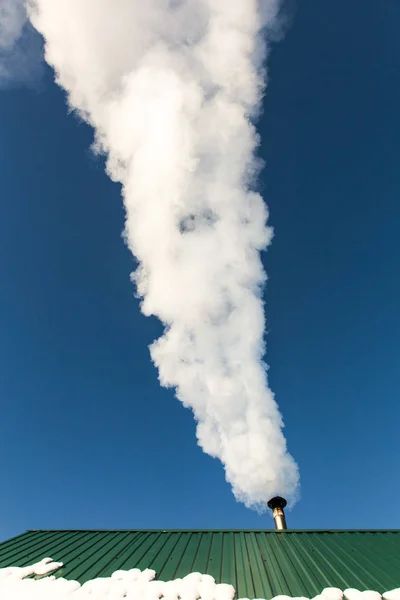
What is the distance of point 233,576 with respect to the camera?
730cm

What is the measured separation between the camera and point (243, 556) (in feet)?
27.5

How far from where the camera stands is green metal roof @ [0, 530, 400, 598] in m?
7.09

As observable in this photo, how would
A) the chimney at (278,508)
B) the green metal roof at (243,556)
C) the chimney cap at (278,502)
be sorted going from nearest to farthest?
the green metal roof at (243,556), the chimney at (278,508), the chimney cap at (278,502)

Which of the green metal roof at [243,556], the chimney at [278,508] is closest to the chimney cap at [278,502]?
the chimney at [278,508]

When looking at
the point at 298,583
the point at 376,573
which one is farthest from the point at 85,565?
the point at 376,573

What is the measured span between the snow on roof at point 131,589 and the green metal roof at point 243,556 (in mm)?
284

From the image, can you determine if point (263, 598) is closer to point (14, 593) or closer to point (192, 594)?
A: point (192, 594)

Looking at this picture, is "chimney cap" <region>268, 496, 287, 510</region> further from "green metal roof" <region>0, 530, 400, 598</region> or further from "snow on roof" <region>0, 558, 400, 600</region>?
"snow on roof" <region>0, 558, 400, 600</region>

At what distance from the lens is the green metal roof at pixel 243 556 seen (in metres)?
7.09

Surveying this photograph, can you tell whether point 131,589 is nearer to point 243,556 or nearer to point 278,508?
point 243,556

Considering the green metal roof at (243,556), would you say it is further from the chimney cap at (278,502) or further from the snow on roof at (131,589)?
the chimney cap at (278,502)

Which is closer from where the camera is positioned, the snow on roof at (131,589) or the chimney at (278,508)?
the snow on roof at (131,589)

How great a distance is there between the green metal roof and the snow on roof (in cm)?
28

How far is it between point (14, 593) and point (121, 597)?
2261mm
